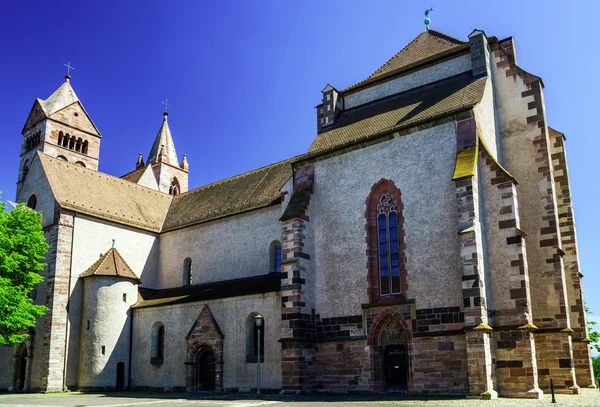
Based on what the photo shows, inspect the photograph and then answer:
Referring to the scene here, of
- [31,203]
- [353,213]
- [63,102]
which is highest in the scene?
[63,102]

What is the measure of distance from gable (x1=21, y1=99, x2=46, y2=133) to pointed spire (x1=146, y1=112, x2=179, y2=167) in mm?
11713

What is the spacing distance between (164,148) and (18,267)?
3377 cm

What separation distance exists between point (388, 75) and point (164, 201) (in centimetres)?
2056

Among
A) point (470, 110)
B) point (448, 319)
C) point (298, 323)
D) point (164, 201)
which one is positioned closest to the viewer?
point (448, 319)

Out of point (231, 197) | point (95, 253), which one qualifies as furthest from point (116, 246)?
point (231, 197)

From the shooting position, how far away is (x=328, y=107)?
29828 mm

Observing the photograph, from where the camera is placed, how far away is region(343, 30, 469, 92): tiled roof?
2780 centimetres

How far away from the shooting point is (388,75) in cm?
2867

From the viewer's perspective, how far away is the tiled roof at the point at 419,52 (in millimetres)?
27795

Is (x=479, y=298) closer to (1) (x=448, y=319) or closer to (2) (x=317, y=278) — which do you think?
(1) (x=448, y=319)

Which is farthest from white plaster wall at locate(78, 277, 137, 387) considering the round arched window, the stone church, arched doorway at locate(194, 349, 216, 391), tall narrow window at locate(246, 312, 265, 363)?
tall narrow window at locate(246, 312, 265, 363)

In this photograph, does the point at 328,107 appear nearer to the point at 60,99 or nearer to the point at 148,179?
the point at 148,179

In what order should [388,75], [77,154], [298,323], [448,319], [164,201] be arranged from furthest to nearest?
[77,154], [164,201], [388,75], [298,323], [448,319]

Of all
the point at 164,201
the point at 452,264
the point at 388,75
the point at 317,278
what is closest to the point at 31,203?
the point at 164,201
